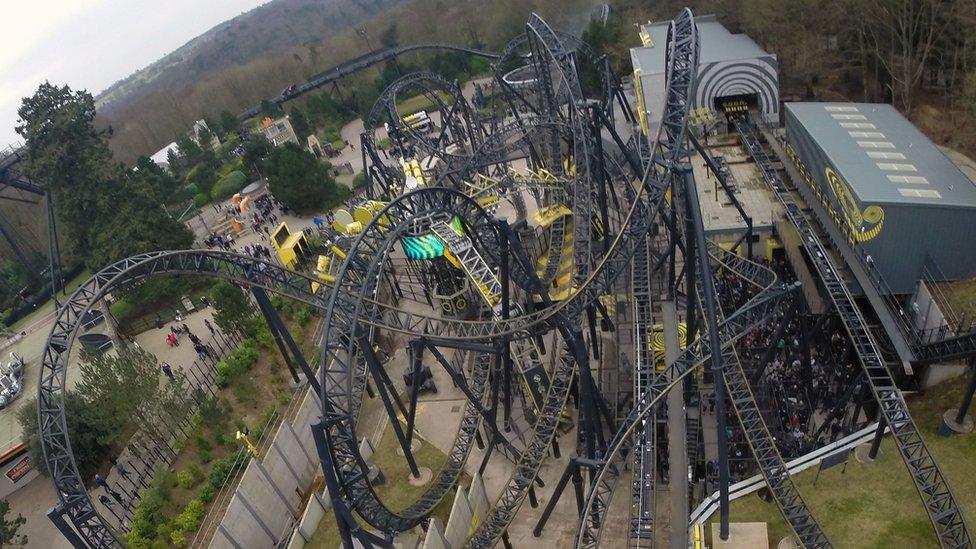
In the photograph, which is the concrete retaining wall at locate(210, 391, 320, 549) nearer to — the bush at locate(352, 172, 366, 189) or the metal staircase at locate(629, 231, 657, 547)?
the metal staircase at locate(629, 231, 657, 547)

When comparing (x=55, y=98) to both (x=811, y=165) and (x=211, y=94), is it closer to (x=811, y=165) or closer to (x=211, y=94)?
(x=811, y=165)

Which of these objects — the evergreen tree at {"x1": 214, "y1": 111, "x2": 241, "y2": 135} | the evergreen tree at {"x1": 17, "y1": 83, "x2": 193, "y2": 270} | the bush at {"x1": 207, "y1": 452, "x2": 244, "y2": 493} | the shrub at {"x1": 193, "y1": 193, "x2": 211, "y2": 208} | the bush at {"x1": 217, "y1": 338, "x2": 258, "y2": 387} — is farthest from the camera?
the evergreen tree at {"x1": 214, "y1": 111, "x2": 241, "y2": 135}

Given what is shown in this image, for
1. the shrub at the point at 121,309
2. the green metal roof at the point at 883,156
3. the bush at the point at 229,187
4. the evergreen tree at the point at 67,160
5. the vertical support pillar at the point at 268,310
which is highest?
the evergreen tree at the point at 67,160

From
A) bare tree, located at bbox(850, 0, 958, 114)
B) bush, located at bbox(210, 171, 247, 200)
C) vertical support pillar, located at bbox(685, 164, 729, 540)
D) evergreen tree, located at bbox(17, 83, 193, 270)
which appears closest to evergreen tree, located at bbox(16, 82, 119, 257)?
evergreen tree, located at bbox(17, 83, 193, 270)

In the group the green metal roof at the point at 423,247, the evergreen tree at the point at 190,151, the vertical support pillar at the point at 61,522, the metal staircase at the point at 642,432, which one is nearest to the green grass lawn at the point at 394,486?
the metal staircase at the point at 642,432

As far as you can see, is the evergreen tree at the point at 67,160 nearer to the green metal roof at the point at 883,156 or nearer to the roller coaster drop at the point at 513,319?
the roller coaster drop at the point at 513,319

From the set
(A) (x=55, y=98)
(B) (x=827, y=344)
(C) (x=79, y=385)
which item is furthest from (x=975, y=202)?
(A) (x=55, y=98)

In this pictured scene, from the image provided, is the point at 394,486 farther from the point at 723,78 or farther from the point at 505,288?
the point at 723,78
